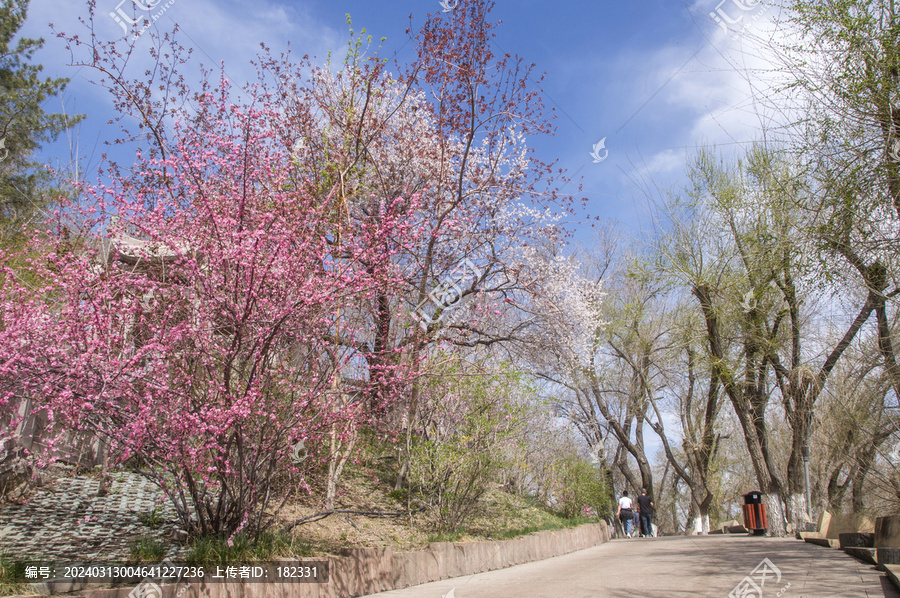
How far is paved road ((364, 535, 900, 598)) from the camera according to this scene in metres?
4.88

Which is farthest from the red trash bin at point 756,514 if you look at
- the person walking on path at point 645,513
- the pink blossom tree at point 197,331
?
the pink blossom tree at point 197,331

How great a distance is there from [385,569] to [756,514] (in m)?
11.6

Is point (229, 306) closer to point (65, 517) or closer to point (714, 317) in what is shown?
point (65, 517)

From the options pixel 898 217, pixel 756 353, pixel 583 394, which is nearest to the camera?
pixel 898 217

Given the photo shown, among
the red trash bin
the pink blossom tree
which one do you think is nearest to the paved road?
the pink blossom tree

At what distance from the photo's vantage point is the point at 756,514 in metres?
13.8

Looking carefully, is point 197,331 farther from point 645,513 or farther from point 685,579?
point 645,513

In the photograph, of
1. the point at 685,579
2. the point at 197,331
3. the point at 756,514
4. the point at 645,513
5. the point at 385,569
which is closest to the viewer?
the point at 197,331

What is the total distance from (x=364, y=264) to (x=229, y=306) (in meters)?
1.94

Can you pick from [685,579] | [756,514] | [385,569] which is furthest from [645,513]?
[385,569]

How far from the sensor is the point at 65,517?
575 cm

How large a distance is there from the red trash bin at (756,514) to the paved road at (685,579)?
6009mm

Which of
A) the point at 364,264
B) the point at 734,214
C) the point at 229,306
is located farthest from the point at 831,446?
the point at 229,306

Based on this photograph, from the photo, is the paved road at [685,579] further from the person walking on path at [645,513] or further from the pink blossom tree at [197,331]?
the person walking on path at [645,513]
